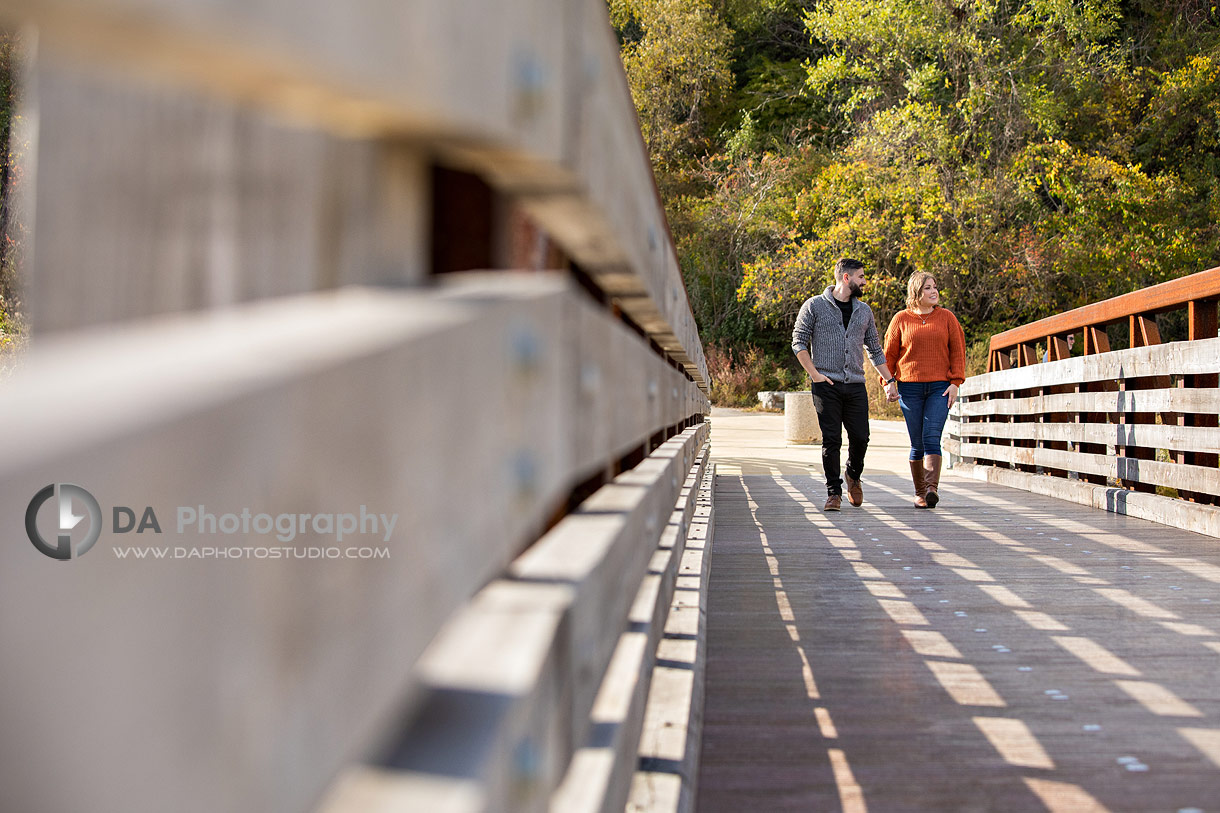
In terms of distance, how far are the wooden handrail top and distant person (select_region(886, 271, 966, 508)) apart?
2.88 feet

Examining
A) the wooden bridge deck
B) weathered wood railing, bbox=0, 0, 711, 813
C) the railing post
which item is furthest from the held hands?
weathered wood railing, bbox=0, 0, 711, 813

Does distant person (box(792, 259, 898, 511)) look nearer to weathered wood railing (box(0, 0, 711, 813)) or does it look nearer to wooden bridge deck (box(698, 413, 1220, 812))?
wooden bridge deck (box(698, 413, 1220, 812))

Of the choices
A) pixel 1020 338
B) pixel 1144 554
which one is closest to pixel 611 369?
pixel 1144 554

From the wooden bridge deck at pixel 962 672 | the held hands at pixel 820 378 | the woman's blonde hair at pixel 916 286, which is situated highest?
the woman's blonde hair at pixel 916 286

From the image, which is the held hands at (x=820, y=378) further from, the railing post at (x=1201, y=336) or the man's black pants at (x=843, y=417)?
the railing post at (x=1201, y=336)

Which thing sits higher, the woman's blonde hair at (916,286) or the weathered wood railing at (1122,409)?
the woman's blonde hair at (916,286)

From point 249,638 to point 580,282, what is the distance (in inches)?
45.0

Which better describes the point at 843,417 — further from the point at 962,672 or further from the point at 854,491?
the point at 962,672

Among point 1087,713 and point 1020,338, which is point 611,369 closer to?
point 1087,713

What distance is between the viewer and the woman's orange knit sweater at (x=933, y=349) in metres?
6.02

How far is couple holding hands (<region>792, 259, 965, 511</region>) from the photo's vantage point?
590 centimetres

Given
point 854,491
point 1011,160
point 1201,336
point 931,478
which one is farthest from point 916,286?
point 1011,160

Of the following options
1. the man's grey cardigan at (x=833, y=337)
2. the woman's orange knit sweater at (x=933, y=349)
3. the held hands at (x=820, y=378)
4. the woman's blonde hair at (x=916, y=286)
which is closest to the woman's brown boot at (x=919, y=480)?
the woman's orange knit sweater at (x=933, y=349)

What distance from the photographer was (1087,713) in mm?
2129
